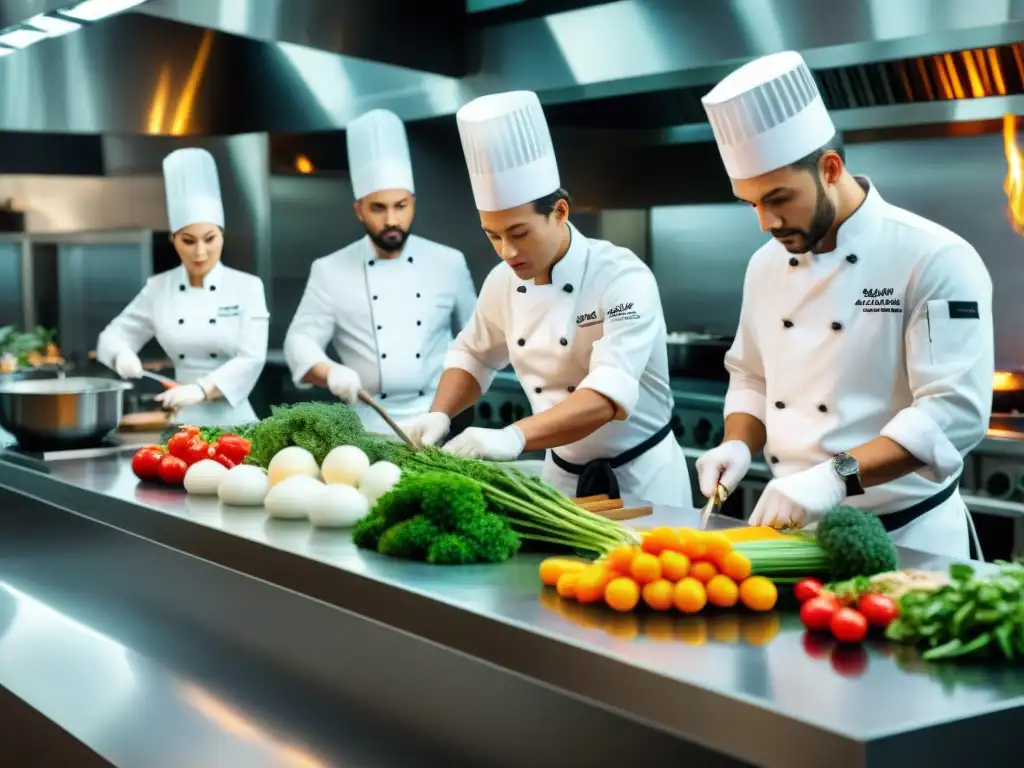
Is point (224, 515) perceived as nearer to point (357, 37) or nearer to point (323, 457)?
point (323, 457)

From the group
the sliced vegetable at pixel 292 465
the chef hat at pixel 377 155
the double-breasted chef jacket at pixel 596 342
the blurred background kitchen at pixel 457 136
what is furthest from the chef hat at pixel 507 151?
the chef hat at pixel 377 155

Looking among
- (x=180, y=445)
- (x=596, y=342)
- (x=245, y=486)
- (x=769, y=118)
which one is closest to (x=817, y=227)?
(x=769, y=118)

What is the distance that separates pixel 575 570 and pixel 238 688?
1013 millimetres

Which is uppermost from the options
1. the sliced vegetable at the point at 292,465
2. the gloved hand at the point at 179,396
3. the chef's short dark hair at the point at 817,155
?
the chef's short dark hair at the point at 817,155

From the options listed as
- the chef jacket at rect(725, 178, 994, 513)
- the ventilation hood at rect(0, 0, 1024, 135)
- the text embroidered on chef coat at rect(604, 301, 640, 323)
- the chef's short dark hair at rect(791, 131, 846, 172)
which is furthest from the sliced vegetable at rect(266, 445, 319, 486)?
the ventilation hood at rect(0, 0, 1024, 135)

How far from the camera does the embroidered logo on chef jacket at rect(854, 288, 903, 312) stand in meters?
2.54

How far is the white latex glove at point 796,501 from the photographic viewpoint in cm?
214

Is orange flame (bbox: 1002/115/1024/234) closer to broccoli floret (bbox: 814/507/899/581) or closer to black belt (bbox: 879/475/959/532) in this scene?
black belt (bbox: 879/475/959/532)

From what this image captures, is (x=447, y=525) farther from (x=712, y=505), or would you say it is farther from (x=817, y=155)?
(x=817, y=155)

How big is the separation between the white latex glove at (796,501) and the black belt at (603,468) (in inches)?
20.8

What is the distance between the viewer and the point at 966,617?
1.53 metres

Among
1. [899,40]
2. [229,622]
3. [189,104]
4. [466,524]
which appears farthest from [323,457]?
[189,104]

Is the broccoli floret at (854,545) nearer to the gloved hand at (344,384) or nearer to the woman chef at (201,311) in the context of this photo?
the gloved hand at (344,384)

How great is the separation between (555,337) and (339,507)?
1.00 metres
